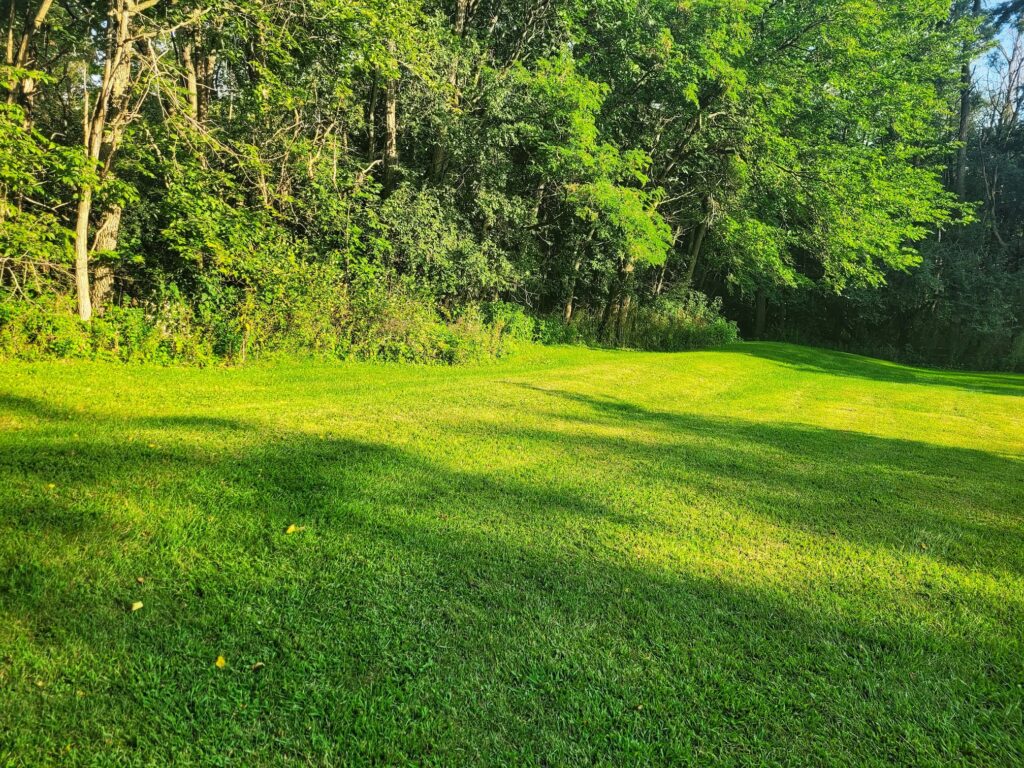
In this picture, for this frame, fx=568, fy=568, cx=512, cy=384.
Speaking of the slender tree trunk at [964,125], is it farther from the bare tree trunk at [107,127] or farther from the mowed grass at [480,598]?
the bare tree trunk at [107,127]

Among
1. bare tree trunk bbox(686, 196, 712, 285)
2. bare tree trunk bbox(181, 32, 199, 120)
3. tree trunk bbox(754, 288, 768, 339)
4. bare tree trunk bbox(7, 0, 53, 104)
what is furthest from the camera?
tree trunk bbox(754, 288, 768, 339)

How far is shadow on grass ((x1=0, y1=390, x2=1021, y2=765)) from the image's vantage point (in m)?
1.89

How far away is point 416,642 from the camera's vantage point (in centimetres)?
235

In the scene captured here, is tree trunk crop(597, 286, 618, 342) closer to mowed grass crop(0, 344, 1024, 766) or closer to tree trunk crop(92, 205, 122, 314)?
mowed grass crop(0, 344, 1024, 766)

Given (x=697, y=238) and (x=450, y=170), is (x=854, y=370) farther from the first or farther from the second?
(x=450, y=170)

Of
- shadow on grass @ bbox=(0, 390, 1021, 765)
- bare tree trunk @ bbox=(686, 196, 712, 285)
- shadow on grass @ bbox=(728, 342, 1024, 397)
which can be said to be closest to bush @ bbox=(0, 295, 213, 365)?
shadow on grass @ bbox=(0, 390, 1021, 765)

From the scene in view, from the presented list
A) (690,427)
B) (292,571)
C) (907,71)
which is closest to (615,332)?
(690,427)

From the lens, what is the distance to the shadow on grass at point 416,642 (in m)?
1.89

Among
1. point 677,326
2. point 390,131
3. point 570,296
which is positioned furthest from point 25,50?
point 677,326

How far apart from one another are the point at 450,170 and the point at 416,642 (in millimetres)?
13805

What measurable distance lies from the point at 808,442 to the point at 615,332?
1269cm

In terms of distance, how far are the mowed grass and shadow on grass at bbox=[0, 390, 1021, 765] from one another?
12 mm

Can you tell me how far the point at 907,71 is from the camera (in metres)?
19.8

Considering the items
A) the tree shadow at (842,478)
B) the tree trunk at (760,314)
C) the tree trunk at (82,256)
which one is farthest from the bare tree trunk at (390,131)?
the tree trunk at (760,314)
